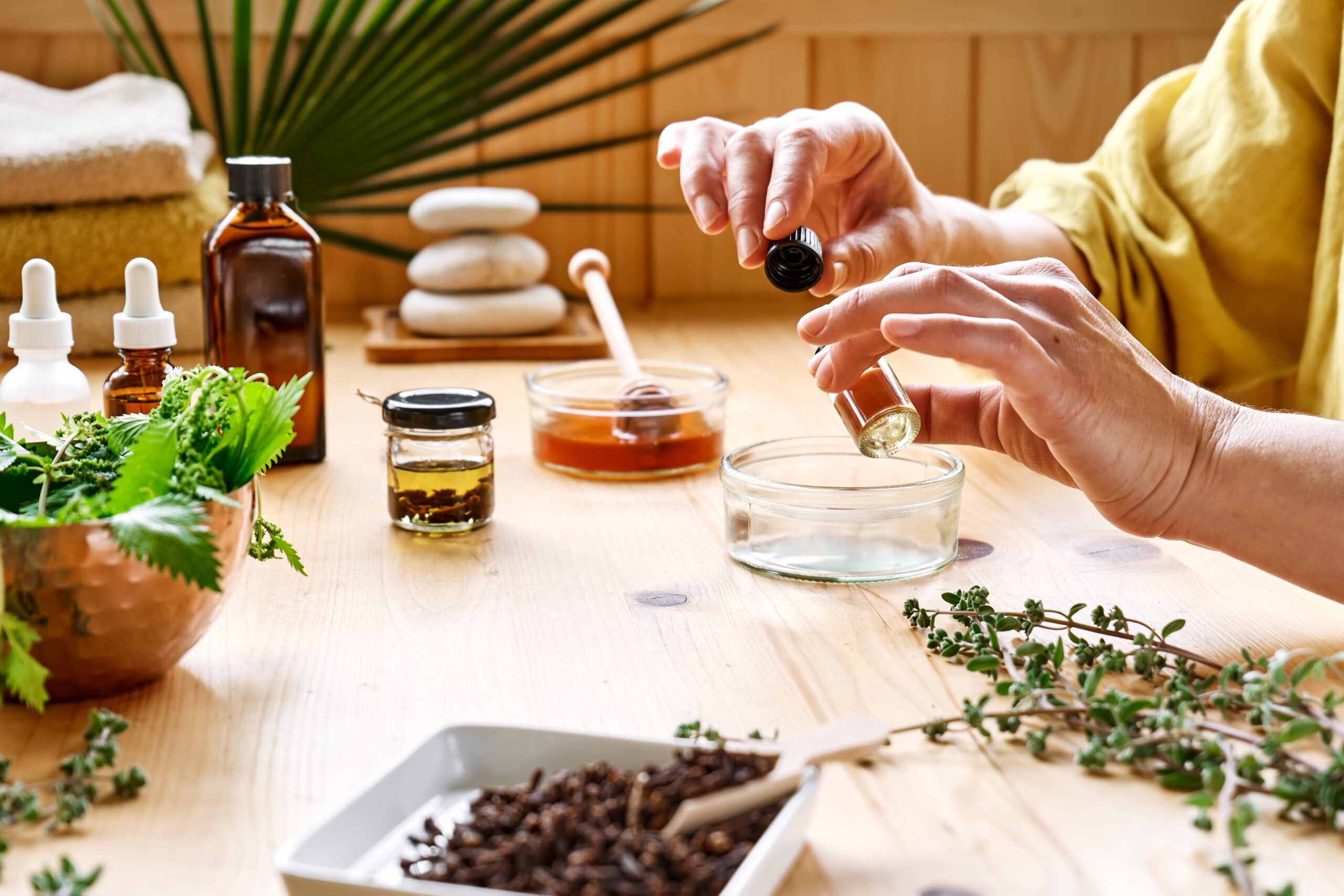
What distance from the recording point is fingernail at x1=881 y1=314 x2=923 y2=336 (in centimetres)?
78

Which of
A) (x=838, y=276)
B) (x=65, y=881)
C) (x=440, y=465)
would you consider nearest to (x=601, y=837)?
(x=65, y=881)

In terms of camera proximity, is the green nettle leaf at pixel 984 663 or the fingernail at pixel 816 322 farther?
the fingernail at pixel 816 322

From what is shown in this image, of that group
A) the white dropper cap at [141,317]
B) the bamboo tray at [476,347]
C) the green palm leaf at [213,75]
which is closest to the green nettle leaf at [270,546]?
the white dropper cap at [141,317]

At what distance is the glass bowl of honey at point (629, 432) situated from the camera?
3.83ft

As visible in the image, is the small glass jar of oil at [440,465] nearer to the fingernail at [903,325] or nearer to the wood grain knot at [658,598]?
the wood grain knot at [658,598]

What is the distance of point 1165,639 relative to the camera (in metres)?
0.78

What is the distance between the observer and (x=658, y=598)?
87 centimetres

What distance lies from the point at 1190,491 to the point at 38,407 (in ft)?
2.68

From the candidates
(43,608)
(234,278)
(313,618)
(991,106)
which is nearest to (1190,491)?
(313,618)

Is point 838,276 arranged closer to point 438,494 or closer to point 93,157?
point 438,494

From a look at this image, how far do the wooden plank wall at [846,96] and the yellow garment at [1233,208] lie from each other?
0.68 meters

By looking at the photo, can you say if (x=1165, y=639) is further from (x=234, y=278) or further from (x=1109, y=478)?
(x=234, y=278)

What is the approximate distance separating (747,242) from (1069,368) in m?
0.28

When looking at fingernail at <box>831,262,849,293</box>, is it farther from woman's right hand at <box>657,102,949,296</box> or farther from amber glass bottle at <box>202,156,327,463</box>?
amber glass bottle at <box>202,156,327,463</box>
